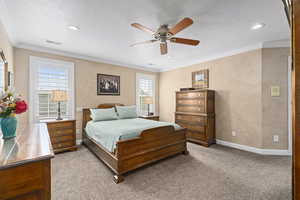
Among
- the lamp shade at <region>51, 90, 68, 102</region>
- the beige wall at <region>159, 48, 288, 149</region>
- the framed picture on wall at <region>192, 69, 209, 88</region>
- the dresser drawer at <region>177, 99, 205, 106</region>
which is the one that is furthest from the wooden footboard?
the lamp shade at <region>51, 90, 68, 102</region>

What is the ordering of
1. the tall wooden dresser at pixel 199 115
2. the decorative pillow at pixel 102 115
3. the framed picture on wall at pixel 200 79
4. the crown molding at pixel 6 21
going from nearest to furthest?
the crown molding at pixel 6 21
the decorative pillow at pixel 102 115
the tall wooden dresser at pixel 199 115
the framed picture on wall at pixel 200 79

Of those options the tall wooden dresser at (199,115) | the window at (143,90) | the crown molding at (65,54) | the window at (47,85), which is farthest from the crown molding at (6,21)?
the tall wooden dresser at (199,115)

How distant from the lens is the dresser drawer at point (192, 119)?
12.7ft

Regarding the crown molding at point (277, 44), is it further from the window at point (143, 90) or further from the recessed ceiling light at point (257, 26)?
the window at point (143, 90)

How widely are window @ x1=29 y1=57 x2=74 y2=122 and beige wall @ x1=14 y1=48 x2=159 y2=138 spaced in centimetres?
11

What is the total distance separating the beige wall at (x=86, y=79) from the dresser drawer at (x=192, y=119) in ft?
5.87

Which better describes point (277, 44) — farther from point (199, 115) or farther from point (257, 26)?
point (199, 115)

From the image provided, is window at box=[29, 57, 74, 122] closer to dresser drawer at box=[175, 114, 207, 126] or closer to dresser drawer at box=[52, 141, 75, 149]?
dresser drawer at box=[52, 141, 75, 149]

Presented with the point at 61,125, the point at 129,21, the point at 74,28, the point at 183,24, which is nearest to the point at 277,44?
the point at 183,24

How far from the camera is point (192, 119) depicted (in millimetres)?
4129

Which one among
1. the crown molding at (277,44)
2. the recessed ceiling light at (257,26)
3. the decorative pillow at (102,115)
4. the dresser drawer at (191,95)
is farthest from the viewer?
the dresser drawer at (191,95)

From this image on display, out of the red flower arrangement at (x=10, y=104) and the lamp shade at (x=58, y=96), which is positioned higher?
the lamp shade at (x=58, y=96)

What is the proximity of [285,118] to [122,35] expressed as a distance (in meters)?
4.06

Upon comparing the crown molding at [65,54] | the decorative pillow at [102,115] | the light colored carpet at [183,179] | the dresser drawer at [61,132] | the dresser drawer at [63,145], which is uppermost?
the crown molding at [65,54]
